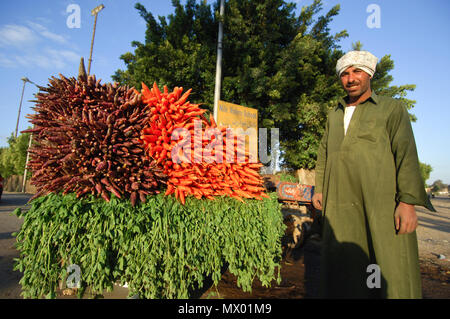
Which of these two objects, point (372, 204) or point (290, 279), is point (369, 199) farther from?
point (290, 279)

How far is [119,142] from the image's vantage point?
1.51m

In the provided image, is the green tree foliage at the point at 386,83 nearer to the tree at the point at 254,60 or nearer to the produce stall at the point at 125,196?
the tree at the point at 254,60

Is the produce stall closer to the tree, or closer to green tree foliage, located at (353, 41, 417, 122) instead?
the tree

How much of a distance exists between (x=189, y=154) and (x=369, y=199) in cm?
127

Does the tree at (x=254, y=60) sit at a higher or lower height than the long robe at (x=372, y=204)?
higher

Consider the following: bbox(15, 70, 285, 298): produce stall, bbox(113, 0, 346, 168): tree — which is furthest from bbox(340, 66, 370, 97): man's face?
bbox(113, 0, 346, 168): tree

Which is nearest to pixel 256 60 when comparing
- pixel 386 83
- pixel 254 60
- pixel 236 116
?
pixel 254 60

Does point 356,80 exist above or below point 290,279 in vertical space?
above

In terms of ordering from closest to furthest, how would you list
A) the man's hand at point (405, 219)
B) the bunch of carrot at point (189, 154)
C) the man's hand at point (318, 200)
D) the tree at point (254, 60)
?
1. the man's hand at point (405, 219)
2. the bunch of carrot at point (189, 154)
3. the man's hand at point (318, 200)
4. the tree at point (254, 60)

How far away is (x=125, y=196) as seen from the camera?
1490 mm

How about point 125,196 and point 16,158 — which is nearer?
point 125,196

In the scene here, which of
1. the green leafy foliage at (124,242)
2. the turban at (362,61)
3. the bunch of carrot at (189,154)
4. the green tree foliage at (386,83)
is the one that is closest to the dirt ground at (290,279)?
the green leafy foliage at (124,242)

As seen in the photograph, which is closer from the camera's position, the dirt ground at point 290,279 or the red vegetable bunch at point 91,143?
the red vegetable bunch at point 91,143

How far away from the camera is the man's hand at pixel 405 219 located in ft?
4.66
